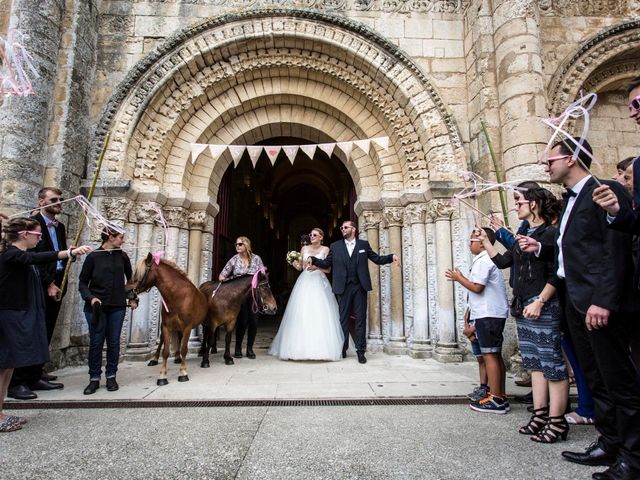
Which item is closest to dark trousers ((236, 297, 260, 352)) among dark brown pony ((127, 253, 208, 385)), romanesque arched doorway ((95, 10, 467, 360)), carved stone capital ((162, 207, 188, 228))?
romanesque arched doorway ((95, 10, 467, 360))

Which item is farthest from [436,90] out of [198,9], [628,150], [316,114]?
[198,9]

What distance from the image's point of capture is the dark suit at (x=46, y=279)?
11.5ft

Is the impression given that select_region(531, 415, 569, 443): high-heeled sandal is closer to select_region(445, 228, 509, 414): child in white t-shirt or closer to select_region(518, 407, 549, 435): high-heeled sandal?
select_region(518, 407, 549, 435): high-heeled sandal

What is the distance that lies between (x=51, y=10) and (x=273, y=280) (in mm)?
11996

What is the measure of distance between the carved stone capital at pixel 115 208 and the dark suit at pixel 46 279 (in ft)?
3.27

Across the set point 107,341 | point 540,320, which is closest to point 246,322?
point 107,341

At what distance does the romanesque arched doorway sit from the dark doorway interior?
40.3 inches

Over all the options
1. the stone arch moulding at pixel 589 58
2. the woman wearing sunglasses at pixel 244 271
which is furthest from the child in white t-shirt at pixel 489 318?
the stone arch moulding at pixel 589 58

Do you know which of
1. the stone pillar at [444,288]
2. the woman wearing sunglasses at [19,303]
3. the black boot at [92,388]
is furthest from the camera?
the stone pillar at [444,288]

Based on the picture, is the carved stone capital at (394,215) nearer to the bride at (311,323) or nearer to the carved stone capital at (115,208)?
the bride at (311,323)

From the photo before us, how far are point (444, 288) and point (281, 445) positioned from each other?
3706 millimetres

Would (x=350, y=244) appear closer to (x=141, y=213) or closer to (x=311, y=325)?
(x=311, y=325)

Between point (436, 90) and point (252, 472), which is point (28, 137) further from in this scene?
point (436, 90)

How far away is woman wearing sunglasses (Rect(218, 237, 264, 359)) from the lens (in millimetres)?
5191
